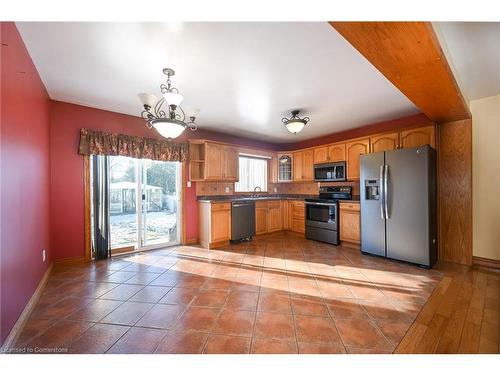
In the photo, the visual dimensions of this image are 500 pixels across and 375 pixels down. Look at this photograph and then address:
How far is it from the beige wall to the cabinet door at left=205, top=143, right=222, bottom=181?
4234mm

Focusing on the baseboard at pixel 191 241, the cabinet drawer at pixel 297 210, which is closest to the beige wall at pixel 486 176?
the cabinet drawer at pixel 297 210

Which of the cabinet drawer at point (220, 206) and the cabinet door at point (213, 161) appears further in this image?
the cabinet door at point (213, 161)

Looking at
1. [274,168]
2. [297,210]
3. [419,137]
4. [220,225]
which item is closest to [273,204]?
[297,210]

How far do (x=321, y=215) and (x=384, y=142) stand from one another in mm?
1827

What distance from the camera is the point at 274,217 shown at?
205 inches

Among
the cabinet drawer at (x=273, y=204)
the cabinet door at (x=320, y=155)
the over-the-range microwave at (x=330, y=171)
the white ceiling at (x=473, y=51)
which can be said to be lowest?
the cabinet drawer at (x=273, y=204)

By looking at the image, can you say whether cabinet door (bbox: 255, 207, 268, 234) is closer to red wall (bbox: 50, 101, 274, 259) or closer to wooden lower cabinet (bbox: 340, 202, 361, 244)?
wooden lower cabinet (bbox: 340, 202, 361, 244)

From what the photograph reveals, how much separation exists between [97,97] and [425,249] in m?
5.17

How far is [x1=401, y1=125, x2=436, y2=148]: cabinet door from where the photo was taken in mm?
3346

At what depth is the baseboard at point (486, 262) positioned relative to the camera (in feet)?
9.58

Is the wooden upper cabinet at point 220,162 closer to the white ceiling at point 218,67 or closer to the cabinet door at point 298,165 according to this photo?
the white ceiling at point 218,67

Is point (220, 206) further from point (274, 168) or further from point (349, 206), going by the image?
point (349, 206)

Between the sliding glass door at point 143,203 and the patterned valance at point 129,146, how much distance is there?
0.62 ft
